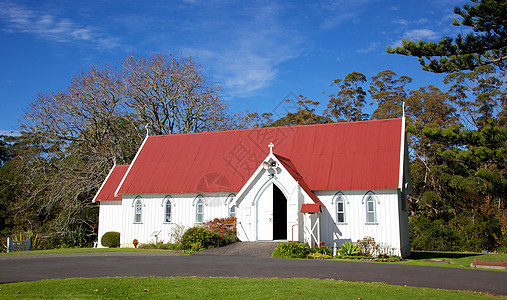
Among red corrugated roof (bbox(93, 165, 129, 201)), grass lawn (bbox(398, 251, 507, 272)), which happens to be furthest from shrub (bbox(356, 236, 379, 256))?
red corrugated roof (bbox(93, 165, 129, 201))

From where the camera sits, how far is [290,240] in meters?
24.1

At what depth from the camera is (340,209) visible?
25516mm

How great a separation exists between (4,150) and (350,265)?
198 feet

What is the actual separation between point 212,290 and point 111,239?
782 inches

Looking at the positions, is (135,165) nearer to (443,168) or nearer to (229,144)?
(229,144)

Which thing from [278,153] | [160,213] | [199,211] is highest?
[278,153]

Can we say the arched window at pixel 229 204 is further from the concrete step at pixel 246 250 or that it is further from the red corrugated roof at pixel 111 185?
the red corrugated roof at pixel 111 185

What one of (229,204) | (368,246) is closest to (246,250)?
(229,204)

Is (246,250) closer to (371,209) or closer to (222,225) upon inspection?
(222,225)

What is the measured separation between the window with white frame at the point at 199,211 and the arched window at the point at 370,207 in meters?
9.77

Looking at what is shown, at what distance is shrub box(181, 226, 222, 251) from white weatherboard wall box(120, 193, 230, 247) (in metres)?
3.58

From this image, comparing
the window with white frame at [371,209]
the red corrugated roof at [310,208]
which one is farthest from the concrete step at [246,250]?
the window with white frame at [371,209]

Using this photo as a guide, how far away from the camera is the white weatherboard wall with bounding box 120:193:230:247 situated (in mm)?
27984

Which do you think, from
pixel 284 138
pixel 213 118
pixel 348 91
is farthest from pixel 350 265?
pixel 348 91
